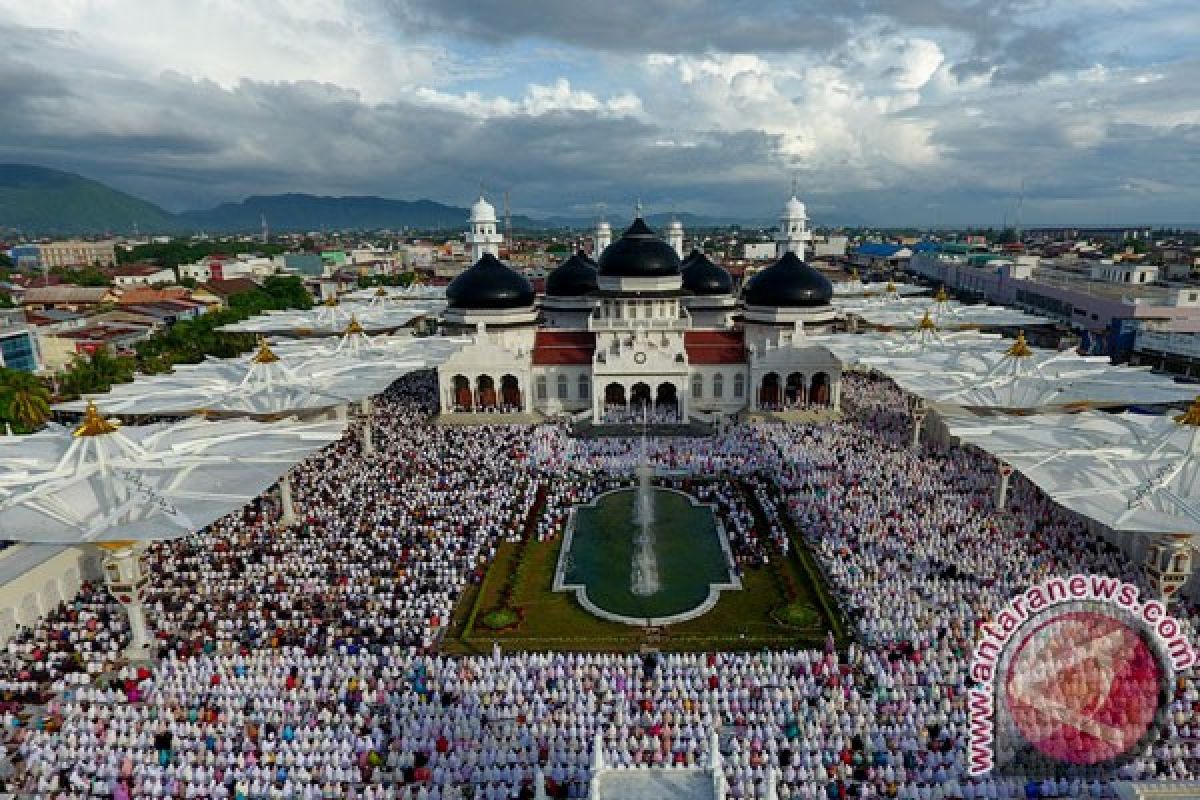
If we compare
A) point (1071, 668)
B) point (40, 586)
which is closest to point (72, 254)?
point (40, 586)

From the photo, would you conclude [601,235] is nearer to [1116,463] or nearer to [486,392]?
[486,392]

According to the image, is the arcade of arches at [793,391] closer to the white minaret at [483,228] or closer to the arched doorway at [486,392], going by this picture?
the arched doorway at [486,392]

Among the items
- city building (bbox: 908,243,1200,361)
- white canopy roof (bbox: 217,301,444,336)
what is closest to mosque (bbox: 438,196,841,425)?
white canopy roof (bbox: 217,301,444,336)

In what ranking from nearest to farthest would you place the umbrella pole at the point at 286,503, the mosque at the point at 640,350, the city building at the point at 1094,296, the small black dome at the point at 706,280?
the umbrella pole at the point at 286,503, the mosque at the point at 640,350, the city building at the point at 1094,296, the small black dome at the point at 706,280

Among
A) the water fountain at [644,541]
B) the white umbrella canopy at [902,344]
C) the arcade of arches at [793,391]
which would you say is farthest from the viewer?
the arcade of arches at [793,391]

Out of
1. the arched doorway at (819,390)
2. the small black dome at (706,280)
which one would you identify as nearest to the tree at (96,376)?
the small black dome at (706,280)

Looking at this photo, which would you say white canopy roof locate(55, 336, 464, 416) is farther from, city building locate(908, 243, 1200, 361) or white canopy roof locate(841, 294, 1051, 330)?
city building locate(908, 243, 1200, 361)

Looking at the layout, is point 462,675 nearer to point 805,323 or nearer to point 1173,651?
point 1173,651

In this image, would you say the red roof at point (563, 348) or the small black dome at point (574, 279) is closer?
the red roof at point (563, 348)
